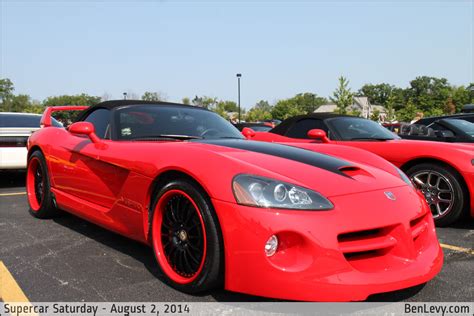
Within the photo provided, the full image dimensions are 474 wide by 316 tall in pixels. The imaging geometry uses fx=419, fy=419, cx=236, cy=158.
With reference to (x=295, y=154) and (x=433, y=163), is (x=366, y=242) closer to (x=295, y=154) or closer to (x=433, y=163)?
(x=295, y=154)

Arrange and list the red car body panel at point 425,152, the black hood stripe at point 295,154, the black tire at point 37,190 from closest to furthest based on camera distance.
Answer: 1. the black hood stripe at point 295,154
2. the red car body panel at point 425,152
3. the black tire at point 37,190

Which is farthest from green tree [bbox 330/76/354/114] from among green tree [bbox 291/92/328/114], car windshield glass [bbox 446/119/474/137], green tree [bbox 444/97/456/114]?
green tree [bbox 291/92/328/114]

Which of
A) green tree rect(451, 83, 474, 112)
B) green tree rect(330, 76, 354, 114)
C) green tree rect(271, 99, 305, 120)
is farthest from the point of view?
green tree rect(271, 99, 305, 120)

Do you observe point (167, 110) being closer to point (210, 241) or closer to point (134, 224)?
point (134, 224)

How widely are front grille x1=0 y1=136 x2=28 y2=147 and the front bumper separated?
5664 mm

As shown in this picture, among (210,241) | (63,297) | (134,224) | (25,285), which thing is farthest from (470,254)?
(25,285)

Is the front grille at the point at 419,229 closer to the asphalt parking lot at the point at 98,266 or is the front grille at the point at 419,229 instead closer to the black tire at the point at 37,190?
the asphalt parking lot at the point at 98,266

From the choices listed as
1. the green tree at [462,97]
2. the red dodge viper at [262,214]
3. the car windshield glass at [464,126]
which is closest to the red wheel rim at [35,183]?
the red dodge viper at [262,214]

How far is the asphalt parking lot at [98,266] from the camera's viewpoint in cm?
244

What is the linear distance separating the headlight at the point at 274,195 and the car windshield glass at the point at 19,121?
5.87 m

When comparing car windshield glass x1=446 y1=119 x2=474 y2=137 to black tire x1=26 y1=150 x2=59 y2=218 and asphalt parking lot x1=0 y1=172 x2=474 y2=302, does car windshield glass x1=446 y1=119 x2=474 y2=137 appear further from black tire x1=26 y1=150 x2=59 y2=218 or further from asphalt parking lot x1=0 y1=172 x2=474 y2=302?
black tire x1=26 y1=150 x2=59 y2=218

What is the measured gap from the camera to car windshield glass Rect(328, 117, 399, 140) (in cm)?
526

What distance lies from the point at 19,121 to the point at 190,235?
241 inches

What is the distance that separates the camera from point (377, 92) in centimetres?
12900
